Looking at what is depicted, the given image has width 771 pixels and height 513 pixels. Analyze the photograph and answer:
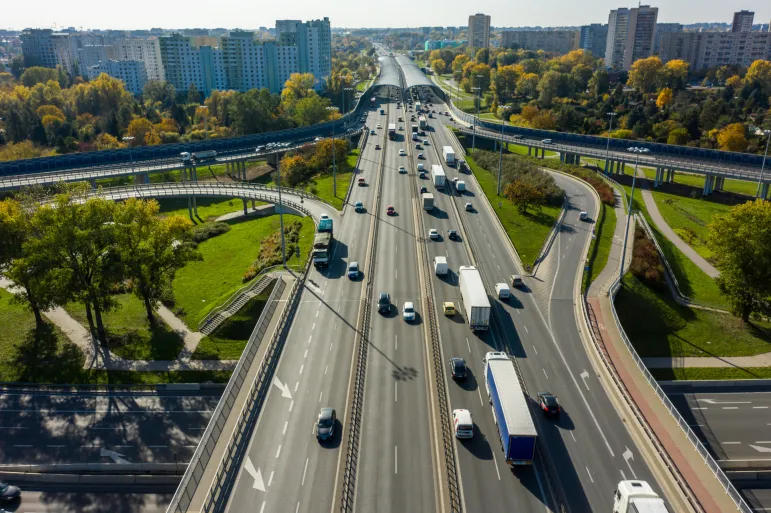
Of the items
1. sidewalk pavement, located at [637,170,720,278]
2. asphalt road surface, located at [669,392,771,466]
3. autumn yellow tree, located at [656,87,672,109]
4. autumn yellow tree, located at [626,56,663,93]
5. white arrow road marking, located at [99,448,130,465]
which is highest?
autumn yellow tree, located at [626,56,663,93]

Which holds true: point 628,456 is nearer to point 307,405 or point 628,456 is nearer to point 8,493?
point 307,405

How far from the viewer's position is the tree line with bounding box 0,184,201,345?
5038cm

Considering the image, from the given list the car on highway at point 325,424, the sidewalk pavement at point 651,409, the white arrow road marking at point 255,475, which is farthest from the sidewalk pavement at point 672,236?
the white arrow road marking at point 255,475

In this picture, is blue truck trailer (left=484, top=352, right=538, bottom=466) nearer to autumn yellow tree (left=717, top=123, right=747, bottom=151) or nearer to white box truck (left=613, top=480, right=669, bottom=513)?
white box truck (left=613, top=480, right=669, bottom=513)

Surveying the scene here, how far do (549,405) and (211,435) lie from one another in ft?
77.9

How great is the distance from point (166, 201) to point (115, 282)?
59846 millimetres

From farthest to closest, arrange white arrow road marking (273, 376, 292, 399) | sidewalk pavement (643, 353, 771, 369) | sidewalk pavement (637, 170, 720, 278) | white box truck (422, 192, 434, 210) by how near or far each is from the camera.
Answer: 1. white box truck (422, 192, 434, 210)
2. sidewalk pavement (637, 170, 720, 278)
3. sidewalk pavement (643, 353, 771, 369)
4. white arrow road marking (273, 376, 292, 399)

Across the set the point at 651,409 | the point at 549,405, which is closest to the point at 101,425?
the point at 549,405

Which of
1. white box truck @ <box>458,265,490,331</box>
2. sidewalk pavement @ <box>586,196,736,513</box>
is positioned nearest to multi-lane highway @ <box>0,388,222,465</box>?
white box truck @ <box>458,265,490,331</box>

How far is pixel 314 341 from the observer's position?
47844 millimetres

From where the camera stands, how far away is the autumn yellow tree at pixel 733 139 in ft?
416

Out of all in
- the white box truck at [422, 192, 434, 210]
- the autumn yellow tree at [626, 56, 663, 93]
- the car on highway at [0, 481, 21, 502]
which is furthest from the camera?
the autumn yellow tree at [626, 56, 663, 93]

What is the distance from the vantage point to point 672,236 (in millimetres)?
86688

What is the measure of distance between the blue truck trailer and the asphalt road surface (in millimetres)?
20158
